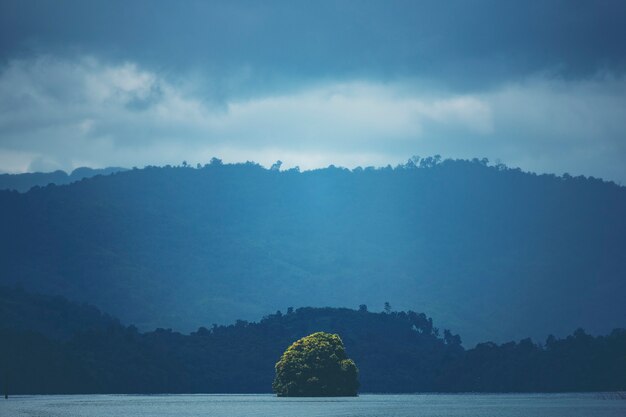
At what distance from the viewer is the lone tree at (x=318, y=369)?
493 feet

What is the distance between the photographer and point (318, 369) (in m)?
151

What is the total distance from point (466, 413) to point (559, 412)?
9037 millimetres

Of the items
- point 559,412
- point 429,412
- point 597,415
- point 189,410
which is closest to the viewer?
point 597,415

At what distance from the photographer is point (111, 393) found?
198 metres

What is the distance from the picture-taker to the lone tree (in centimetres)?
15038

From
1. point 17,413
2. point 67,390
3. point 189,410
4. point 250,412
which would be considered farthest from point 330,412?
point 67,390

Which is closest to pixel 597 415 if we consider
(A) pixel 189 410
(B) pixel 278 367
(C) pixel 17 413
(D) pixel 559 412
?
(D) pixel 559 412

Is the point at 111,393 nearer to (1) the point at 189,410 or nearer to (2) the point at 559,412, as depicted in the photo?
(1) the point at 189,410

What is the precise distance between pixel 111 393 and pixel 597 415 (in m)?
120

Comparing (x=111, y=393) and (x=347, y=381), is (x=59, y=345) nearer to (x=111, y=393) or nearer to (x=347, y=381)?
(x=111, y=393)

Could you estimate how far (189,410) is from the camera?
120 metres

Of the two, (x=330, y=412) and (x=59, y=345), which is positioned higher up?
(x=59, y=345)

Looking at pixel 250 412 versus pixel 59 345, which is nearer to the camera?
pixel 250 412

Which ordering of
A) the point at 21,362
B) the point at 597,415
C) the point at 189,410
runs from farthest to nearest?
the point at 21,362 → the point at 189,410 → the point at 597,415
